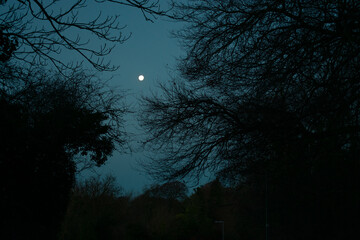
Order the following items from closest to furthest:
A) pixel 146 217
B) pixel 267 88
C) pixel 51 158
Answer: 1. pixel 267 88
2. pixel 51 158
3. pixel 146 217

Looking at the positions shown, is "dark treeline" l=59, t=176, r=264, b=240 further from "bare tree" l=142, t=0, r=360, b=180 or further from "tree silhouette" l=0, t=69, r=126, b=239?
"bare tree" l=142, t=0, r=360, b=180

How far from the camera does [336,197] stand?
14.4 metres

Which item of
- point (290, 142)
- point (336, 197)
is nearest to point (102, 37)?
point (290, 142)

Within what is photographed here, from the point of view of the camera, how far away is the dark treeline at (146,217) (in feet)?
79.5

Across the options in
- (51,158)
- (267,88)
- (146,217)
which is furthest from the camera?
(146,217)

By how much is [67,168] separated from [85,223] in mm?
14649

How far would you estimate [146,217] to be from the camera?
3186cm

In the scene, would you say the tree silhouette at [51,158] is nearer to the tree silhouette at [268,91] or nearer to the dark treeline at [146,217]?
the tree silhouette at [268,91]

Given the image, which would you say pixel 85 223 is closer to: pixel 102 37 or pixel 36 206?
pixel 36 206

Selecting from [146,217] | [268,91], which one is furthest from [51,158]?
[146,217]

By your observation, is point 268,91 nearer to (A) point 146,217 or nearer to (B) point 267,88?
(B) point 267,88

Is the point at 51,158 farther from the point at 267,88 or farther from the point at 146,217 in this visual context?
the point at 146,217

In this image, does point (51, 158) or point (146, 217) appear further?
point (146, 217)

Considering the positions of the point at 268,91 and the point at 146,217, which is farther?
the point at 146,217
